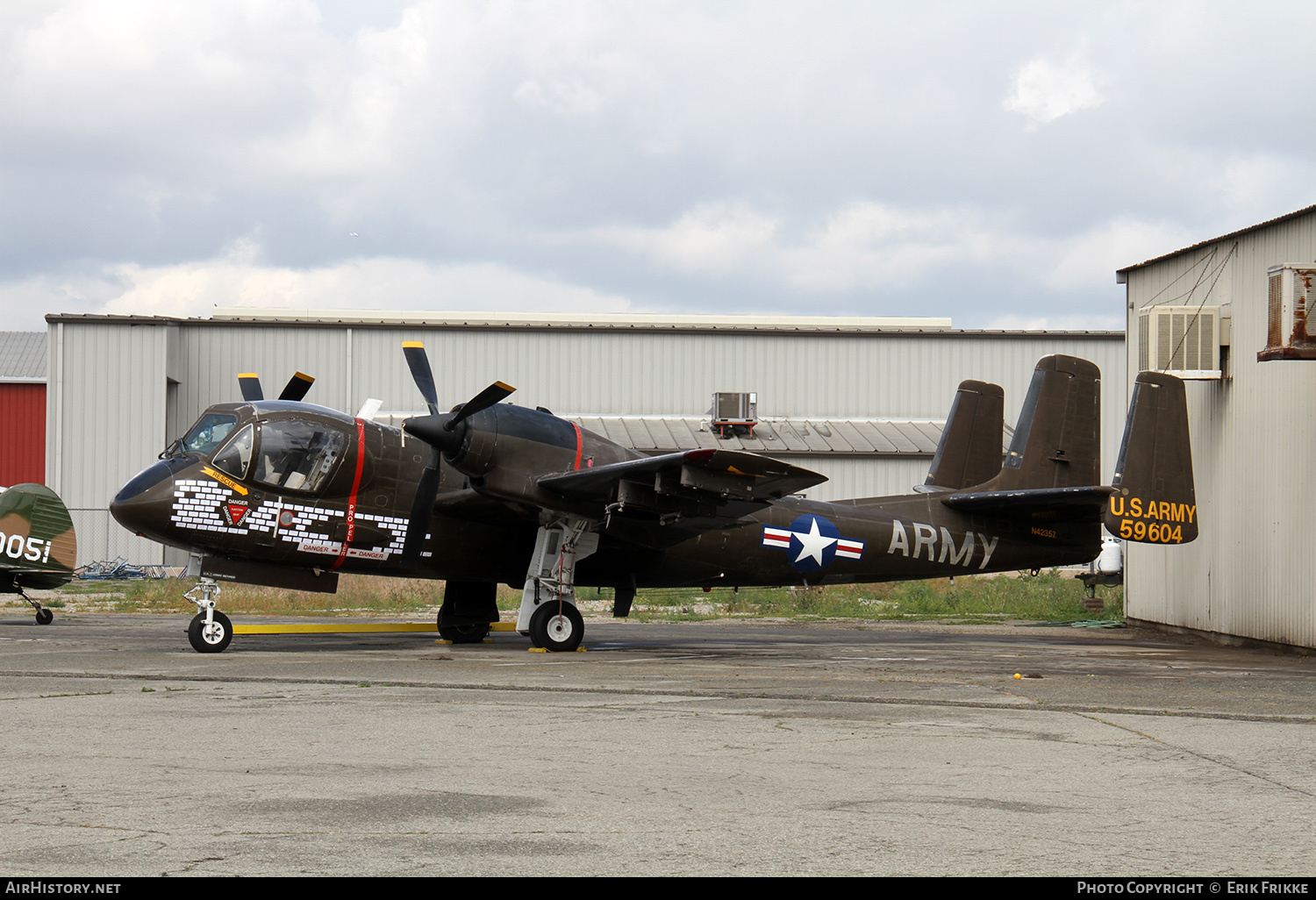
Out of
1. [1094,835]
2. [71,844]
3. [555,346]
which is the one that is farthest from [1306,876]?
[555,346]

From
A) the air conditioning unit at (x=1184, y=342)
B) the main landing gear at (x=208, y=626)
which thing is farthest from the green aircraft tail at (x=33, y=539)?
the air conditioning unit at (x=1184, y=342)

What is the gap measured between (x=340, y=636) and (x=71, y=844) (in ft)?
48.7

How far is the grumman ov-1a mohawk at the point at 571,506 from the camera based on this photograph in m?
16.4

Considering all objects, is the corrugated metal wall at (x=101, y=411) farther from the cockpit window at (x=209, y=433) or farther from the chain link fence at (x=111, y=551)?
the cockpit window at (x=209, y=433)

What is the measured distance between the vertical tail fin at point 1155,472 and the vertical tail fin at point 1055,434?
0.89 metres

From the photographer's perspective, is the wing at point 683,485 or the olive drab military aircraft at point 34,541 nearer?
the wing at point 683,485

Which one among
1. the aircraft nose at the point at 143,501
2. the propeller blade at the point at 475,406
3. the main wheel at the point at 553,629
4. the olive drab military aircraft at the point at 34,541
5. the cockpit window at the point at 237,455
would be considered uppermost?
the propeller blade at the point at 475,406

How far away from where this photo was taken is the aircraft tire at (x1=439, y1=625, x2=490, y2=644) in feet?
63.8

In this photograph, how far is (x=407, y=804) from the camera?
6.90 metres

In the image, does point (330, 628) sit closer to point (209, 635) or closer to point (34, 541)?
point (209, 635)

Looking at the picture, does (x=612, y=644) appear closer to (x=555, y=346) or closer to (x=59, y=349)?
(x=555, y=346)

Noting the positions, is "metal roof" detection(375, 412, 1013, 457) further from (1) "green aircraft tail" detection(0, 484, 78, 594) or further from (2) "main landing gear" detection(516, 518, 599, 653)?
(2) "main landing gear" detection(516, 518, 599, 653)

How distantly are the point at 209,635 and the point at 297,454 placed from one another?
278 cm

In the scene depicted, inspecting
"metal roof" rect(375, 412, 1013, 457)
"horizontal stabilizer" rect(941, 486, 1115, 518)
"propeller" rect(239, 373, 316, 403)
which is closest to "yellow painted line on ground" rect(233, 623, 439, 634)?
"propeller" rect(239, 373, 316, 403)
